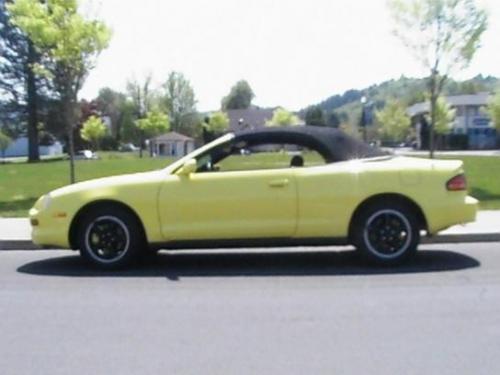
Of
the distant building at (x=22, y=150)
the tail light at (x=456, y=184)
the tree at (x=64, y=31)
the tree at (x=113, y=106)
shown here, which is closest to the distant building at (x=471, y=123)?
the tree at (x=113, y=106)

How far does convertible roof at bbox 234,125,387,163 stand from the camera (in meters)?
7.72

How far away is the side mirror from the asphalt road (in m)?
1.07

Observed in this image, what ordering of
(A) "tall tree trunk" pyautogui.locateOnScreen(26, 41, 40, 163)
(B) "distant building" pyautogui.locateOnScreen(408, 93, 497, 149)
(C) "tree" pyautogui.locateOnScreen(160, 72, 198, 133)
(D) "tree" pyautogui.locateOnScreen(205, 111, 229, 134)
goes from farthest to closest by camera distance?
(C) "tree" pyautogui.locateOnScreen(160, 72, 198, 133) → (D) "tree" pyautogui.locateOnScreen(205, 111, 229, 134) → (B) "distant building" pyautogui.locateOnScreen(408, 93, 497, 149) → (A) "tall tree trunk" pyautogui.locateOnScreen(26, 41, 40, 163)

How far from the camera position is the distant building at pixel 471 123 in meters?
78.7

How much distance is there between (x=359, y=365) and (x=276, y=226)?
325 centimetres

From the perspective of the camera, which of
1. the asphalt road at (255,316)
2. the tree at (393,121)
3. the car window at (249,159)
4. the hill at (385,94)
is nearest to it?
the asphalt road at (255,316)

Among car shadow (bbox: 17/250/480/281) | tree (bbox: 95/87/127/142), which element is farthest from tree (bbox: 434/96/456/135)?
car shadow (bbox: 17/250/480/281)

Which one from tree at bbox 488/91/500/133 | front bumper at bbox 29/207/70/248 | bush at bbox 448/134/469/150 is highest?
tree at bbox 488/91/500/133

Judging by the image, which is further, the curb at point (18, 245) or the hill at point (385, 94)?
the hill at point (385, 94)

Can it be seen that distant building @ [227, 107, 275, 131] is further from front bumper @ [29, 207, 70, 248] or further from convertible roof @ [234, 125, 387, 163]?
front bumper @ [29, 207, 70, 248]

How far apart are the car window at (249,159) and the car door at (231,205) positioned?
13 centimetres

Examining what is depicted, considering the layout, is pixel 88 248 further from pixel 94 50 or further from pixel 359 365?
pixel 94 50

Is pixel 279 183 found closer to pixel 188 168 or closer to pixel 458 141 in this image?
pixel 188 168

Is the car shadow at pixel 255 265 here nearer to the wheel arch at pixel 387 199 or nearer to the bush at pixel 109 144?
the wheel arch at pixel 387 199
